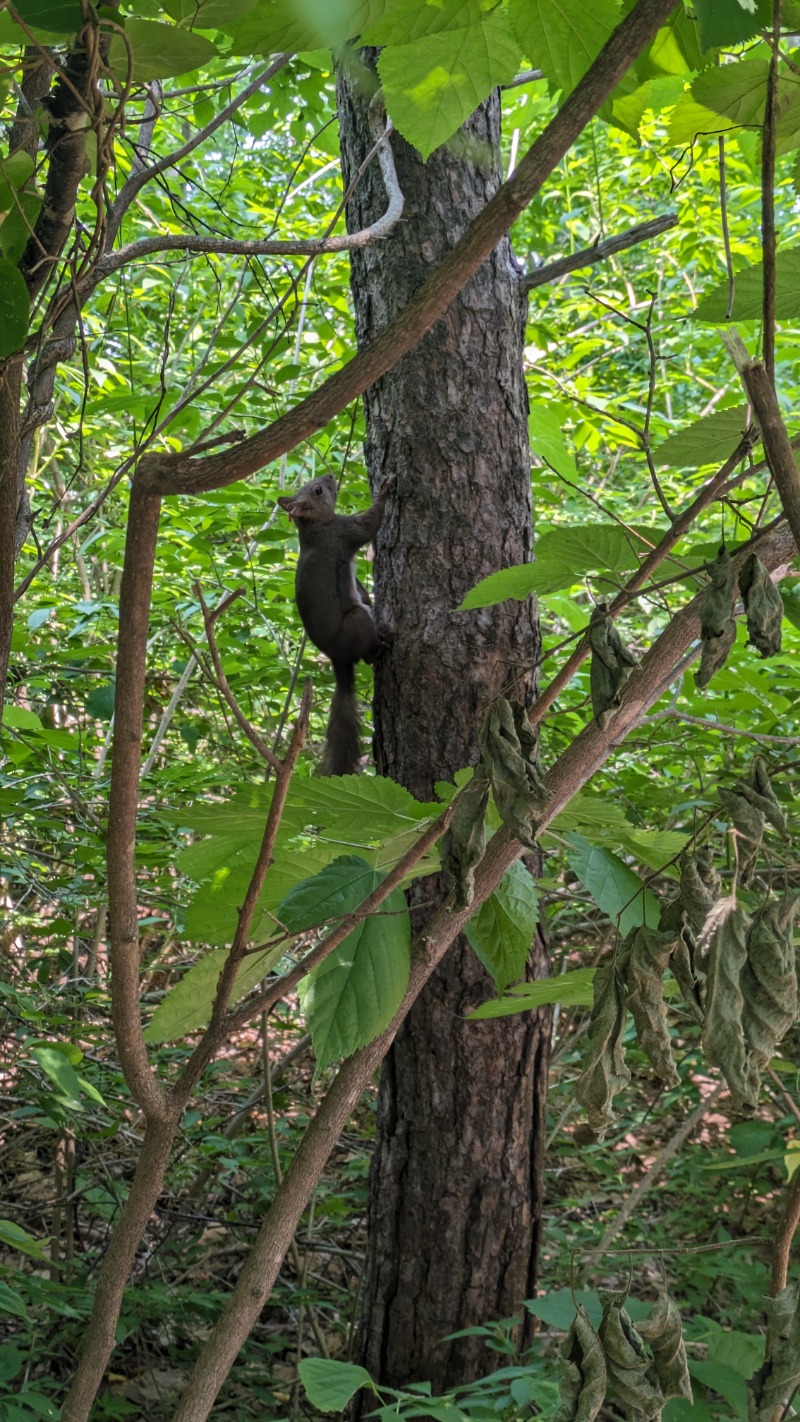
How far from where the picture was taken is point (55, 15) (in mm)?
842

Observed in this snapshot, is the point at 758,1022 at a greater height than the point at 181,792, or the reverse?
the point at 181,792

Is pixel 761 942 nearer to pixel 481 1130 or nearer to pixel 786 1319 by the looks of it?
pixel 786 1319

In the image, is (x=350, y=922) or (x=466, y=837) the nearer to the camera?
(x=466, y=837)

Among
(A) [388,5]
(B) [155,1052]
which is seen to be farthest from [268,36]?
(B) [155,1052]

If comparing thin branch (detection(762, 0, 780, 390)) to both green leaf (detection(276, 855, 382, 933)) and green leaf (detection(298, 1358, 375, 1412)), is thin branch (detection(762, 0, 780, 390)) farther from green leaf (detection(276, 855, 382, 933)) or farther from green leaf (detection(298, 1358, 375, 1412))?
green leaf (detection(298, 1358, 375, 1412))

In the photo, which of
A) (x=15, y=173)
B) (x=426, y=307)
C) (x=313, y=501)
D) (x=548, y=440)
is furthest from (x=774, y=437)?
(x=313, y=501)

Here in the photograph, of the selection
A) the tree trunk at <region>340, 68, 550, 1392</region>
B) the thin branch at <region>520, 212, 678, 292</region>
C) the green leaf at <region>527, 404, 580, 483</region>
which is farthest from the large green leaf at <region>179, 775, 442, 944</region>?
the green leaf at <region>527, 404, 580, 483</region>

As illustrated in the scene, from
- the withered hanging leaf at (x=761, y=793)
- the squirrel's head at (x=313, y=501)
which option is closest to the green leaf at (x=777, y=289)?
the withered hanging leaf at (x=761, y=793)

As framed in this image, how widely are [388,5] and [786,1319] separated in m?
1.10

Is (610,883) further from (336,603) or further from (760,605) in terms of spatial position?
(336,603)

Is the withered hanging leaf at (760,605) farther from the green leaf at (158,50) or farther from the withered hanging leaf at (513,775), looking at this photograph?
the green leaf at (158,50)

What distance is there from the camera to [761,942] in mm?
768

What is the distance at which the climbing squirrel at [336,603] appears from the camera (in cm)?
322

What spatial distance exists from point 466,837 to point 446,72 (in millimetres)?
713
